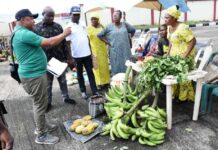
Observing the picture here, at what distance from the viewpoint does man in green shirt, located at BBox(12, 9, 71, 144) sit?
333 centimetres

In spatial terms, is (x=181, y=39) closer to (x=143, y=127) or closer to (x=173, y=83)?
(x=173, y=83)

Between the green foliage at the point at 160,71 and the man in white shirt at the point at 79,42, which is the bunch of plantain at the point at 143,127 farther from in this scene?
the man in white shirt at the point at 79,42

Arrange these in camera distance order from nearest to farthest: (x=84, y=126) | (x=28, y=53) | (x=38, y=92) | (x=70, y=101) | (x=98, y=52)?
(x=28, y=53) < (x=38, y=92) < (x=84, y=126) < (x=70, y=101) < (x=98, y=52)

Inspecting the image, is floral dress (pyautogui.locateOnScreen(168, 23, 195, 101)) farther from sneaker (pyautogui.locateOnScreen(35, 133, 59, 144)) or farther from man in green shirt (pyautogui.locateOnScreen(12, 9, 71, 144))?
sneaker (pyautogui.locateOnScreen(35, 133, 59, 144))

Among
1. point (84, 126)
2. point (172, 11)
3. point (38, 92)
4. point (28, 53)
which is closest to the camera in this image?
point (28, 53)

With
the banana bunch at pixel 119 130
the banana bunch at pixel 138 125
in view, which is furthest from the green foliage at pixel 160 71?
the banana bunch at pixel 119 130

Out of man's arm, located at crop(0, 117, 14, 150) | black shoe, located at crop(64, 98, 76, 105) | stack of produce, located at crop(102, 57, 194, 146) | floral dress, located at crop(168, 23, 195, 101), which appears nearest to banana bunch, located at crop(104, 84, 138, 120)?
stack of produce, located at crop(102, 57, 194, 146)

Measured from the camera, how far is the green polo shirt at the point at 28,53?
3297mm

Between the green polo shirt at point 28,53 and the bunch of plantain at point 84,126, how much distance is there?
1028mm

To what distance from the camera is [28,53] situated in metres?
3.48

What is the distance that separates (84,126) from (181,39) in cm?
213

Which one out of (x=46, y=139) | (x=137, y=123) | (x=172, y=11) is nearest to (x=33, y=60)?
(x=46, y=139)

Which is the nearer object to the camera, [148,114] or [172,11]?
[148,114]

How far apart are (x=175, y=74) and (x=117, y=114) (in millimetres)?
1022
